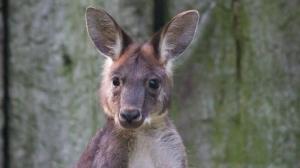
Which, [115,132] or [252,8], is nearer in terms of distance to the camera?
[115,132]

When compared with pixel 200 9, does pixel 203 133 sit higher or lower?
lower

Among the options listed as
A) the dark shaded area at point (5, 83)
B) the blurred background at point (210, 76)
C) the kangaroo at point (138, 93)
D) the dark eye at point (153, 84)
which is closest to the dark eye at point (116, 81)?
the kangaroo at point (138, 93)

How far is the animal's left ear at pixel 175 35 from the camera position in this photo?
350 inches

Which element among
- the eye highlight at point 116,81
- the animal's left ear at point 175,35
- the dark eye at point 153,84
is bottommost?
the dark eye at point 153,84

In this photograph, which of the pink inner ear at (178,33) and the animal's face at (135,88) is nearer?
the animal's face at (135,88)

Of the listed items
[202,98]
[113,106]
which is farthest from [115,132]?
[202,98]

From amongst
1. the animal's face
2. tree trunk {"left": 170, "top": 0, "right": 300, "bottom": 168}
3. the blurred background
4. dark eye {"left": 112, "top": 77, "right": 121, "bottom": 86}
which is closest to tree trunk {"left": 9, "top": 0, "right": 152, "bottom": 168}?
the blurred background

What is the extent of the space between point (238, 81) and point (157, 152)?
133 centimetres

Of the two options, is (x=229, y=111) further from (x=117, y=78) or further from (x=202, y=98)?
(x=117, y=78)

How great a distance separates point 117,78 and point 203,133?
145 cm

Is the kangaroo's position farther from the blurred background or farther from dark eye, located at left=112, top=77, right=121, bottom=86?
the blurred background

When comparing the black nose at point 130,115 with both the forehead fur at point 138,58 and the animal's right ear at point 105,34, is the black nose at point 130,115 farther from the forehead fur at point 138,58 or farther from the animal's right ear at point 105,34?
the animal's right ear at point 105,34

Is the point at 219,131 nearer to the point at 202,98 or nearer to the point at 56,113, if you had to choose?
the point at 202,98

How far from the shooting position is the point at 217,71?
10039 millimetres
